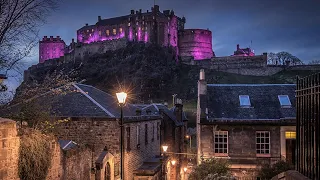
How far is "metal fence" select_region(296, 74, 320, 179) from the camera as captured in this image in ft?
24.8

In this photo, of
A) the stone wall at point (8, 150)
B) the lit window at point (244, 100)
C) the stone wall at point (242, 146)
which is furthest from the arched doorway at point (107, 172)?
the lit window at point (244, 100)

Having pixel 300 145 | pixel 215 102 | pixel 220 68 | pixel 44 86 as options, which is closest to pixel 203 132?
pixel 215 102

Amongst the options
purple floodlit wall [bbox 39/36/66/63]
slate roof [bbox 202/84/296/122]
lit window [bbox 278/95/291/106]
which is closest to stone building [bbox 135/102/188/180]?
slate roof [bbox 202/84/296/122]

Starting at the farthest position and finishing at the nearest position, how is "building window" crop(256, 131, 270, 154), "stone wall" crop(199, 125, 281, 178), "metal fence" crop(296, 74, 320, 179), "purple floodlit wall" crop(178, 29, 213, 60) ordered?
"purple floodlit wall" crop(178, 29, 213, 60) → "building window" crop(256, 131, 270, 154) → "stone wall" crop(199, 125, 281, 178) → "metal fence" crop(296, 74, 320, 179)

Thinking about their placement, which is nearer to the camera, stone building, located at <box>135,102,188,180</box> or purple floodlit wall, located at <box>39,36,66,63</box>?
stone building, located at <box>135,102,188,180</box>

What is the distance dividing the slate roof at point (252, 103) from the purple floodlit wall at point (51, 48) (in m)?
133

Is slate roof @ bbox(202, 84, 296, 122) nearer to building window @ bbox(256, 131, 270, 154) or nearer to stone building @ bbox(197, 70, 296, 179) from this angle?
stone building @ bbox(197, 70, 296, 179)

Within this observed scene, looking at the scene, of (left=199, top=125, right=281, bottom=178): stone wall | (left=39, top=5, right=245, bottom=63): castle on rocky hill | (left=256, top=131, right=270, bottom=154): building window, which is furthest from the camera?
(left=39, top=5, right=245, bottom=63): castle on rocky hill

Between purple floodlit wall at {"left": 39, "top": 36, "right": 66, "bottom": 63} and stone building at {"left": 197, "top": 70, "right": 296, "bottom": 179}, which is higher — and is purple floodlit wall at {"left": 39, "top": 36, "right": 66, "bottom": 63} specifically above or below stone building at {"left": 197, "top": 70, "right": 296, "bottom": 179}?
above

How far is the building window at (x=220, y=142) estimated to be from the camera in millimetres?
23281

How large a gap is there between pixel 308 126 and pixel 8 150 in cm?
759

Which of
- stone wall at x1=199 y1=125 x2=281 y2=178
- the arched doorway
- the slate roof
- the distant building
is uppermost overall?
the distant building

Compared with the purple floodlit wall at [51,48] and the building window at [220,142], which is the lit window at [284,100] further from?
the purple floodlit wall at [51,48]

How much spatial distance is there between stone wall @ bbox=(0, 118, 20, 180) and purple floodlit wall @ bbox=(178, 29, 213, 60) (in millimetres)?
123696
